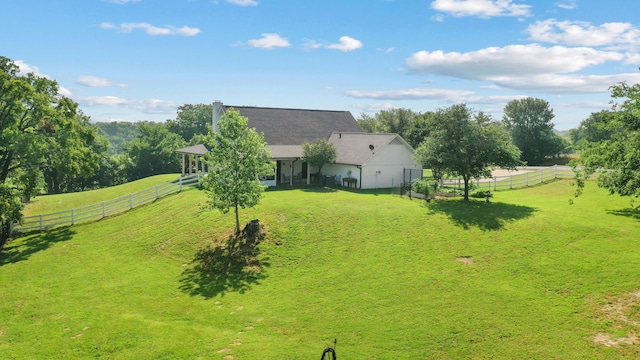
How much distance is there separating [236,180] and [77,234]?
1461 cm

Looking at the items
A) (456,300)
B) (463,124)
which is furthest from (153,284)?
(463,124)

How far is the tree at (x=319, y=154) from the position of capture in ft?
124

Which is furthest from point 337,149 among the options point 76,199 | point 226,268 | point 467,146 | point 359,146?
point 76,199

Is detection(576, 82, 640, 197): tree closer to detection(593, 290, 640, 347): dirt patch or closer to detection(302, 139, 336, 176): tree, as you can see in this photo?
detection(593, 290, 640, 347): dirt patch

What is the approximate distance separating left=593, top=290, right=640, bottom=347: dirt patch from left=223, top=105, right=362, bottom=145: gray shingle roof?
107 feet

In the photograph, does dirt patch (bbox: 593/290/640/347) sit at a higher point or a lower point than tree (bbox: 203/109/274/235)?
lower

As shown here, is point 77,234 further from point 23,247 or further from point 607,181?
point 607,181

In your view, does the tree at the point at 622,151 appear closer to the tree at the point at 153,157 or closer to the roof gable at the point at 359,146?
the roof gable at the point at 359,146

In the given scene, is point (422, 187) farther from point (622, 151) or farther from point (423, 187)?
point (622, 151)

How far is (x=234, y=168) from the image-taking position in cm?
2386

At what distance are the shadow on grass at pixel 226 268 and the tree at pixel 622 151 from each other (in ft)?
54.3

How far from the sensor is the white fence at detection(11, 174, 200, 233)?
31016 mm

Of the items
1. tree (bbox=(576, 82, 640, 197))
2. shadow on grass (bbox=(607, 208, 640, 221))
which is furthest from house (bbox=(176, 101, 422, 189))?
tree (bbox=(576, 82, 640, 197))

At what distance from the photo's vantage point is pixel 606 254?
63.1 feet
